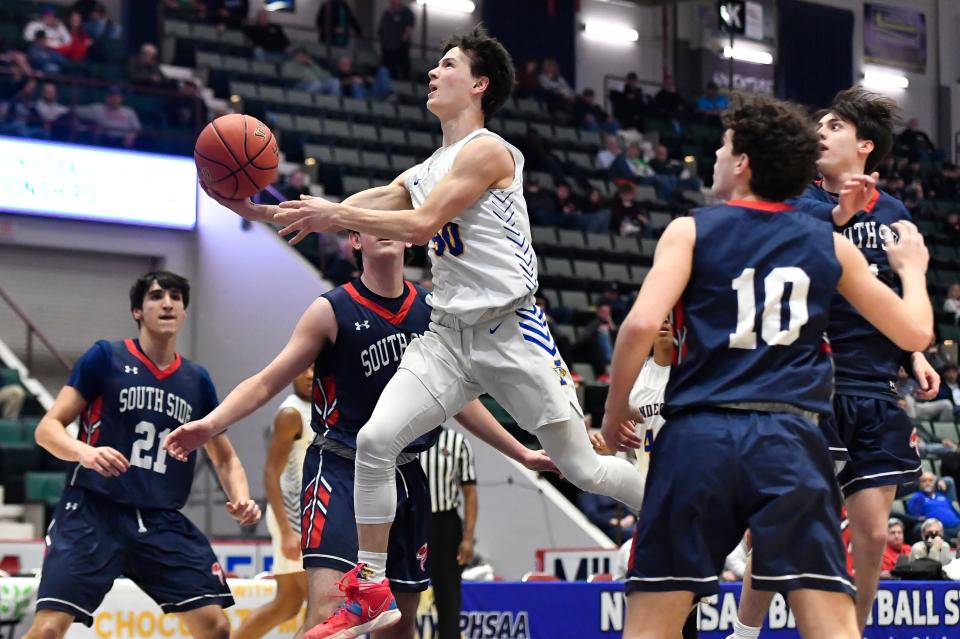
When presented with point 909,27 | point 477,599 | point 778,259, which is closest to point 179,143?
point 477,599

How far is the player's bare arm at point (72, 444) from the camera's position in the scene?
18.5 ft

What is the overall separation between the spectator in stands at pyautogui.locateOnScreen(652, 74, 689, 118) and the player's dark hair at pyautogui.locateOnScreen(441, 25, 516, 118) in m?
19.4

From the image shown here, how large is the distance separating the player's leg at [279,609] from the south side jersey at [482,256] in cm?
314

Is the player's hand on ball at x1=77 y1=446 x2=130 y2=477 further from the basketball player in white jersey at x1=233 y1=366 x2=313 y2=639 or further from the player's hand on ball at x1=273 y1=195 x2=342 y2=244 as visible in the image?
the basketball player in white jersey at x1=233 y1=366 x2=313 y2=639

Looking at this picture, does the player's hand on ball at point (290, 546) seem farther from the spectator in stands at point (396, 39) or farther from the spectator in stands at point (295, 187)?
the spectator in stands at point (396, 39)

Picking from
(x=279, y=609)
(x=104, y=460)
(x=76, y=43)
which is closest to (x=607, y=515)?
(x=279, y=609)

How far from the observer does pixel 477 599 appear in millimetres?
8234

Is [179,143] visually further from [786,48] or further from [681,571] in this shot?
[786,48]

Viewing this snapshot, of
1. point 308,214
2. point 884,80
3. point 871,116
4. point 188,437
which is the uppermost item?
point 884,80

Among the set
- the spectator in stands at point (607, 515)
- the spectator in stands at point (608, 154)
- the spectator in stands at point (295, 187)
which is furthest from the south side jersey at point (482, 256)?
the spectator in stands at point (608, 154)

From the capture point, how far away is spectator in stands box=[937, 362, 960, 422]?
58.7ft

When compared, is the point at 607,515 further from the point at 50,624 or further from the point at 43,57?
the point at 43,57

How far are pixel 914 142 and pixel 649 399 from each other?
70.4 ft

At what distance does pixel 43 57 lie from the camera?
1658 centimetres
